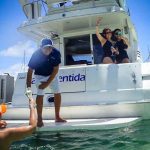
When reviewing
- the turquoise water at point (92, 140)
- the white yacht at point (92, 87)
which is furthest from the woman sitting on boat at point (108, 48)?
the turquoise water at point (92, 140)

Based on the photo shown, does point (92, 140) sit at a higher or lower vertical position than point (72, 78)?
lower

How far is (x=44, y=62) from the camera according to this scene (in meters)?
6.44

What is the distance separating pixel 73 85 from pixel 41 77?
934mm

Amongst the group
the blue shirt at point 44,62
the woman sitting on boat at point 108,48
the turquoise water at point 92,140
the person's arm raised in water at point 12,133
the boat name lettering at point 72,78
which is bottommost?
the turquoise water at point 92,140

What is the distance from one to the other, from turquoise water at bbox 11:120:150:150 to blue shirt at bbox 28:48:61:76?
1381 millimetres

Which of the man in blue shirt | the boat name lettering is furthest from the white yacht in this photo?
the man in blue shirt

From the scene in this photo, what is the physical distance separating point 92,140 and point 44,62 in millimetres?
2084

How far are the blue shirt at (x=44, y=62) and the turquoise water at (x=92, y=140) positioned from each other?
4.53 feet

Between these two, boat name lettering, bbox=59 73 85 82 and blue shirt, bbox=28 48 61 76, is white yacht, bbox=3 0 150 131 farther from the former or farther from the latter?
blue shirt, bbox=28 48 61 76

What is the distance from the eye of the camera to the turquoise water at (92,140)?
464 cm

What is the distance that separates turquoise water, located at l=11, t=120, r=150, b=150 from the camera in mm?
4641

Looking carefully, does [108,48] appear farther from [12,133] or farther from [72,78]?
[12,133]

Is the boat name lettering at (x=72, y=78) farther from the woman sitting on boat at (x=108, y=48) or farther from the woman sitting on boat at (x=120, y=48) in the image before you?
the woman sitting on boat at (x=120, y=48)

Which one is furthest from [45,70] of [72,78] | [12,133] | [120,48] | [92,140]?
[12,133]
